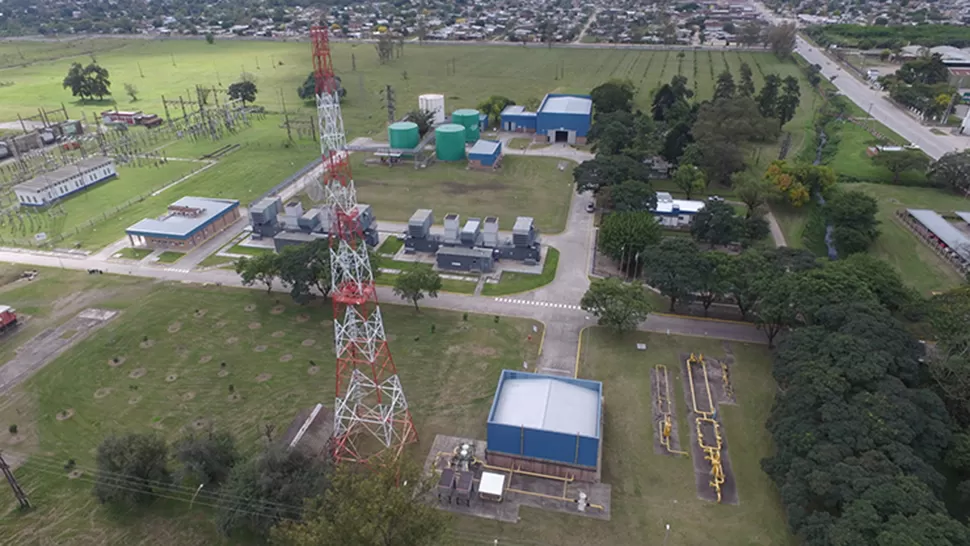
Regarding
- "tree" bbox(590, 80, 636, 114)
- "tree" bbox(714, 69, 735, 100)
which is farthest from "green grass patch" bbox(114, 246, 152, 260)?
"tree" bbox(714, 69, 735, 100)

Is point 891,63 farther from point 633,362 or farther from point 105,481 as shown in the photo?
point 105,481

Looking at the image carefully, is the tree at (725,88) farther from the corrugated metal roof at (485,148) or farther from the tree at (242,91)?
the tree at (242,91)

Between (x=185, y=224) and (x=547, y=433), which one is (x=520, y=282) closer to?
(x=547, y=433)

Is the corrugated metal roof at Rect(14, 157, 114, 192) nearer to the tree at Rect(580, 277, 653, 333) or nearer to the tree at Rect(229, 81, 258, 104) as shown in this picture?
the tree at Rect(229, 81, 258, 104)

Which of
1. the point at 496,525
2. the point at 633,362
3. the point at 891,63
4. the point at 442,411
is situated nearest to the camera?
the point at 496,525

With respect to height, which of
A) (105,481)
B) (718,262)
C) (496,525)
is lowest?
(496,525)

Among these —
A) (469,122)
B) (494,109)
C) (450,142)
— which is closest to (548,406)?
(450,142)

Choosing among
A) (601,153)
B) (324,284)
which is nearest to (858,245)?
(601,153)
